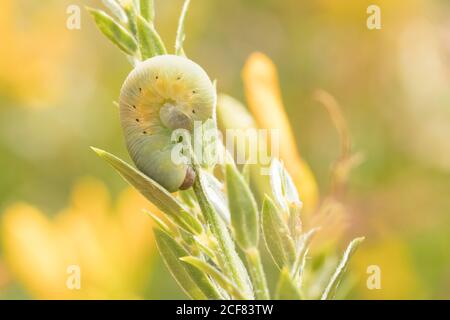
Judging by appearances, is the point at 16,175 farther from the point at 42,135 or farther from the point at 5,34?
the point at 5,34

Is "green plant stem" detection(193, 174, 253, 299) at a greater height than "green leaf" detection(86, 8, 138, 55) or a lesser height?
lesser

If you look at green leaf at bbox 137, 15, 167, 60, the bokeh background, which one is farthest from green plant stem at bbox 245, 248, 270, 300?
the bokeh background

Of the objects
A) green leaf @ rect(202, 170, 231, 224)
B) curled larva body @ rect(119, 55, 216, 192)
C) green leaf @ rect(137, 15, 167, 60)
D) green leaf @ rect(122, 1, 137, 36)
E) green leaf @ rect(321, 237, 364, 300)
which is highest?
green leaf @ rect(122, 1, 137, 36)

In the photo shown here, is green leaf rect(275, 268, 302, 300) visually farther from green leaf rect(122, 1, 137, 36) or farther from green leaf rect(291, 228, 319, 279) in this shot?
green leaf rect(122, 1, 137, 36)

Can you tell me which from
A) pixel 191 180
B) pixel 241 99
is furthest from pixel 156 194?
pixel 241 99

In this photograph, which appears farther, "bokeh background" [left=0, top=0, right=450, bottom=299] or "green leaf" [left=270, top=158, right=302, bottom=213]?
"bokeh background" [left=0, top=0, right=450, bottom=299]

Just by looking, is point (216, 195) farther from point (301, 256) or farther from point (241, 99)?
point (241, 99)

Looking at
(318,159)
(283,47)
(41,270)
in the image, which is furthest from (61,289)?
(283,47)

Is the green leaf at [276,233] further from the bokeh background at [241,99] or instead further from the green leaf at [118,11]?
the bokeh background at [241,99]
